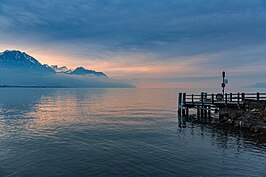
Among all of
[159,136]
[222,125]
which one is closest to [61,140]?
[159,136]

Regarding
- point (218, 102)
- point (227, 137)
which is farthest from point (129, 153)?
point (218, 102)

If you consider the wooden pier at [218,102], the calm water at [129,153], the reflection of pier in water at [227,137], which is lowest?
the calm water at [129,153]

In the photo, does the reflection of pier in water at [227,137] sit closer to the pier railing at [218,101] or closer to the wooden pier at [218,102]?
the wooden pier at [218,102]

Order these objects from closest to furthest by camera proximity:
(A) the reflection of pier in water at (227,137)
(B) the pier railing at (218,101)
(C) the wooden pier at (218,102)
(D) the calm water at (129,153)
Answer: (D) the calm water at (129,153) < (A) the reflection of pier in water at (227,137) < (C) the wooden pier at (218,102) < (B) the pier railing at (218,101)

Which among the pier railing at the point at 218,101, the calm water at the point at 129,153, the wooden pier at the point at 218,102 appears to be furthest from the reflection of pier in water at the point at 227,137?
the pier railing at the point at 218,101

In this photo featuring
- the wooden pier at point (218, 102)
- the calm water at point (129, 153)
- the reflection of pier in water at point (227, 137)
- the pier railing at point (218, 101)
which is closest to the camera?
the calm water at point (129, 153)

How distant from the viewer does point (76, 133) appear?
26125mm

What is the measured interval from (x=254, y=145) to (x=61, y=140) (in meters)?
18.1

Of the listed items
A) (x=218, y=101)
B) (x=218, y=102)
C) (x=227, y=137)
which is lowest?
(x=227, y=137)

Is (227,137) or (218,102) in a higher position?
(218,102)

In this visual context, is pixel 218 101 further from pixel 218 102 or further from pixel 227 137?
pixel 227 137

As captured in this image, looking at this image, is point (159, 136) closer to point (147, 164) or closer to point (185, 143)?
point (185, 143)

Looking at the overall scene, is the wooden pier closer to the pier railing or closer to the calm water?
the pier railing

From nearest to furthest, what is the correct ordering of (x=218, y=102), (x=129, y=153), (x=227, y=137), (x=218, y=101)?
1. (x=129, y=153)
2. (x=227, y=137)
3. (x=218, y=102)
4. (x=218, y=101)
